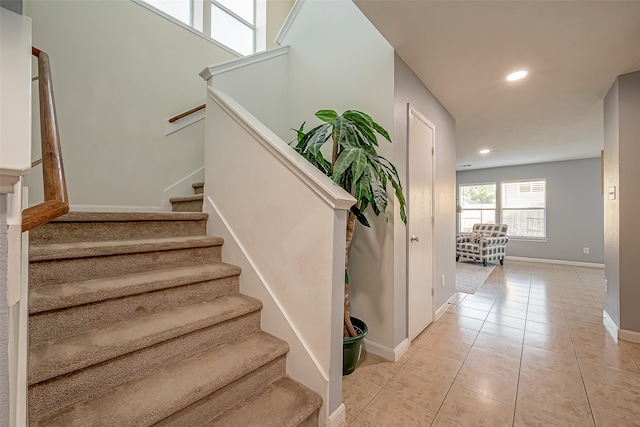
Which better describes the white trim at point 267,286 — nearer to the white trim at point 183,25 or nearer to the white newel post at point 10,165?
the white newel post at point 10,165

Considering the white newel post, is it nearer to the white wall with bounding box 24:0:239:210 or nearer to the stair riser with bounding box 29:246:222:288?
the stair riser with bounding box 29:246:222:288

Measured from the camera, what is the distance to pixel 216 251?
1848mm

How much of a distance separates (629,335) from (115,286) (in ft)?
12.6

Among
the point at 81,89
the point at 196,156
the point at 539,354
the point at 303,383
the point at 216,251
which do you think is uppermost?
the point at 81,89

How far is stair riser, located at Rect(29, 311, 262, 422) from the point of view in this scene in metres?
0.94

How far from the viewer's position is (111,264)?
4.66 feet

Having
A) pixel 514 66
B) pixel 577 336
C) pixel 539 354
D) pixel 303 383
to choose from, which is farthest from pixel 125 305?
pixel 577 336

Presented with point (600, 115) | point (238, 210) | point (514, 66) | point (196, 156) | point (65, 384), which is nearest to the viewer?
point (65, 384)

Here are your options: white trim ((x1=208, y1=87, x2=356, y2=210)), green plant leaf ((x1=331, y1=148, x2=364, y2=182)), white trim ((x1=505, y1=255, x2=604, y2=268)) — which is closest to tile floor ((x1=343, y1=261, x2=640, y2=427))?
white trim ((x1=208, y1=87, x2=356, y2=210))

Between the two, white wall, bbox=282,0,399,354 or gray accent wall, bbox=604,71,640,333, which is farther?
gray accent wall, bbox=604,71,640,333

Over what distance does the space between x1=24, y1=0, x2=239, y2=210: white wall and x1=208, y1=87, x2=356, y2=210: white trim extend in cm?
140

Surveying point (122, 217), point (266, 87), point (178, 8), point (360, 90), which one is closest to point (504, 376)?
point (360, 90)

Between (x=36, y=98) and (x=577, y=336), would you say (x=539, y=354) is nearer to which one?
(x=577, y=336)

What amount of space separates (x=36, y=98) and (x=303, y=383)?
2950mm
